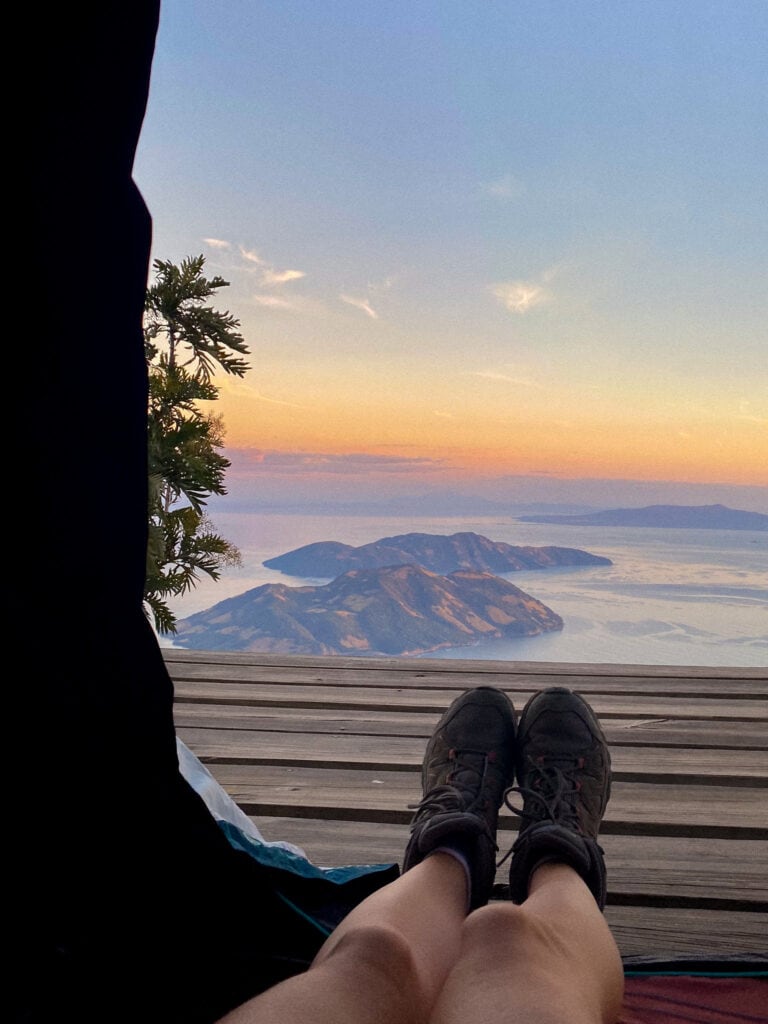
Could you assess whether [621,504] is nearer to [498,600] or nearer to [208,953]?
[498,600]

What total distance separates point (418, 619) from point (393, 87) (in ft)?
11.4

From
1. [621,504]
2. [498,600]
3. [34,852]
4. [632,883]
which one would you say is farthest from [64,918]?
[621,504]

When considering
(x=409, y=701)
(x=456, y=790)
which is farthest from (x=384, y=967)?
(x=409, y=701)

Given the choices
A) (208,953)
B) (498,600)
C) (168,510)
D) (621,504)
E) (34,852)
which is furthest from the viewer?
(621,504)

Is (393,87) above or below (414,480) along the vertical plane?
above

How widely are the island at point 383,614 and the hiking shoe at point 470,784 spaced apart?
5.67 feet

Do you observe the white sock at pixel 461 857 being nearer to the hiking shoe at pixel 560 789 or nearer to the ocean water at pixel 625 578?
the hiking shoe at pixel 560 789

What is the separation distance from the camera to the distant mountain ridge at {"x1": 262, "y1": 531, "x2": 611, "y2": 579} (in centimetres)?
407

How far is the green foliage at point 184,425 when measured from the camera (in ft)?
7.52

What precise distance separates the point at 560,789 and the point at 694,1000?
0.32 meters

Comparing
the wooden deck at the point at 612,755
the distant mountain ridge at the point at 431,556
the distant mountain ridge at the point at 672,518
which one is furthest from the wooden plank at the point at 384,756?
the distant mountain ridge at the point at 672,518

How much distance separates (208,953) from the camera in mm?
676

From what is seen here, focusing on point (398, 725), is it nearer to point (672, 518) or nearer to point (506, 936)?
point (506, 936)

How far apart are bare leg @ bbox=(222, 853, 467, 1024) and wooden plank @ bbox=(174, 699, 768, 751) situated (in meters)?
0.96
